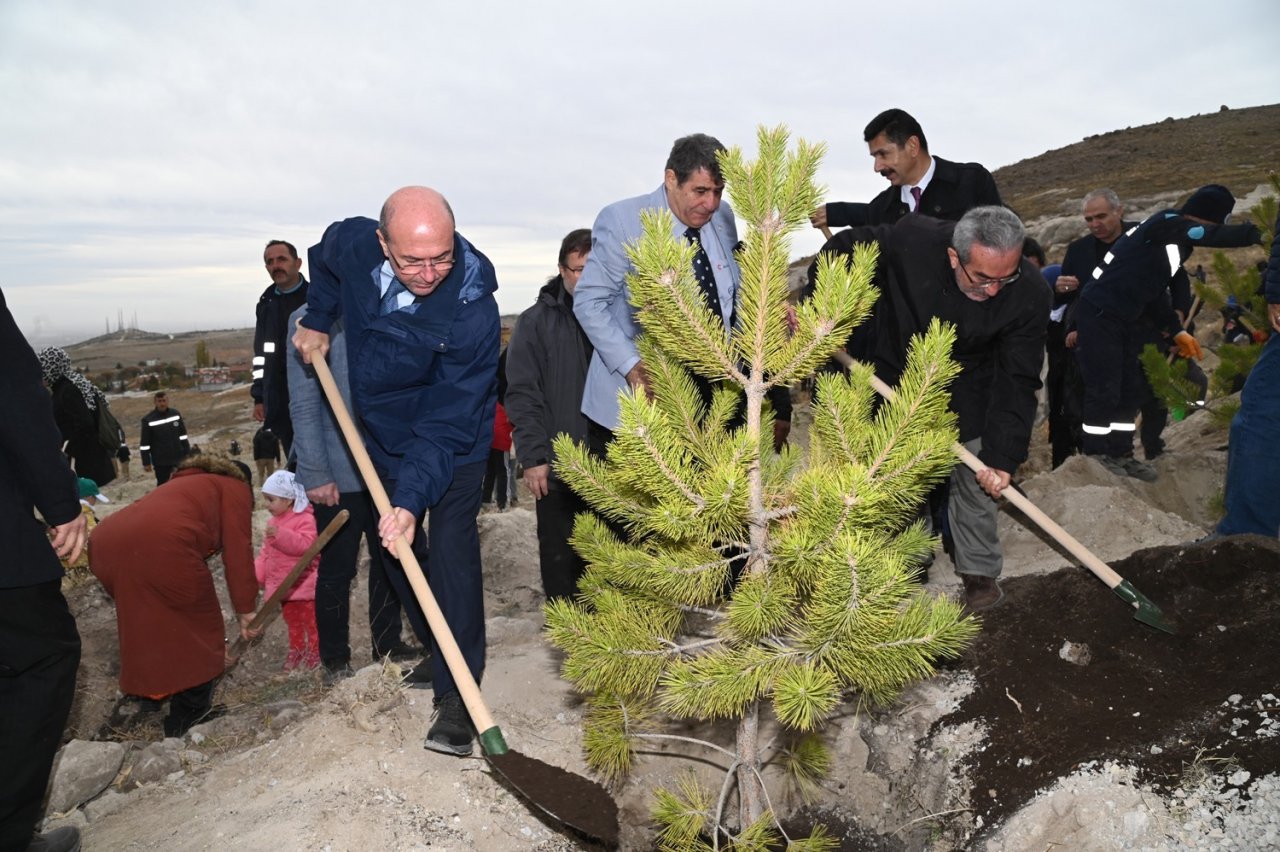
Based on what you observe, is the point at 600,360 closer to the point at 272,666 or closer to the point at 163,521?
the point at 163,521

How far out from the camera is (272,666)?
5098mm

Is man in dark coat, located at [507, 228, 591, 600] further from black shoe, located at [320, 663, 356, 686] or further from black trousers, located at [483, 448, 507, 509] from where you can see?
black trousers, located at [483, 448, 507, 509]

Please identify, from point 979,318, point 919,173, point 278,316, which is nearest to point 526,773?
point 979,318

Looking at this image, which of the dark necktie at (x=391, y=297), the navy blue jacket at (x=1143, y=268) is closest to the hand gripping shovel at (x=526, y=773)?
the dark necktie at (x=391, y=297)

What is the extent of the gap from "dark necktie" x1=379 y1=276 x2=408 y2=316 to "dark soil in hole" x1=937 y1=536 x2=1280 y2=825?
8.17 feet

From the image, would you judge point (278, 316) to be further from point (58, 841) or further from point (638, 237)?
point (58, 841)

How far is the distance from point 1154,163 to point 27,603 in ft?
154

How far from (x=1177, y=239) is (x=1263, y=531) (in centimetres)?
234

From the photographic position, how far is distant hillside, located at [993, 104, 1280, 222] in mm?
29625

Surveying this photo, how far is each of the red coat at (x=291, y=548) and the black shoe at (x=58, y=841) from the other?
5.91ft

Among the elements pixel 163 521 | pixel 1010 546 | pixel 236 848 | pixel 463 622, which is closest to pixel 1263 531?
pixel 1010 546

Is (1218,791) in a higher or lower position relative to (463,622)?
lower

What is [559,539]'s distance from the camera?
154 inches

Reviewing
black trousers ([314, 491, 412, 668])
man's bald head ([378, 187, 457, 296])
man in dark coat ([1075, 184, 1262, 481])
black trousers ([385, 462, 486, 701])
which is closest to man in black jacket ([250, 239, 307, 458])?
black trousers ([314, 491, 412, 668])
